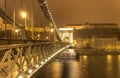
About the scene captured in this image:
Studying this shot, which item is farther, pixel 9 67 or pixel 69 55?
pixel 69 55

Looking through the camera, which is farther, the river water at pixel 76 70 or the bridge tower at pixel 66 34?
the bridge tower at pixel 66 34

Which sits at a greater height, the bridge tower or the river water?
the bridge tower

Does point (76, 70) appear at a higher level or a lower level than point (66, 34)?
lower

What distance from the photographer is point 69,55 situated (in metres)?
60.5

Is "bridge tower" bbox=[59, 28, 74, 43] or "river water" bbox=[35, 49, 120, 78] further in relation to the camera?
"bridge tower" bbox=[59, 28, 74, 43]

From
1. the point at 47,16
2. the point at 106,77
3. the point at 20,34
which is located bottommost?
the point at 106,77

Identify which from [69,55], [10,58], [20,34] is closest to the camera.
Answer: [10,58]

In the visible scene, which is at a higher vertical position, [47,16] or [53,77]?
[47,16]

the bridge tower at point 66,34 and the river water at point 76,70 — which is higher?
the bridge tower at point 66,34

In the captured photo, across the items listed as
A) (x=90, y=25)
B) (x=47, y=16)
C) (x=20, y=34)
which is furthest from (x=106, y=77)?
(x=90, y=25)

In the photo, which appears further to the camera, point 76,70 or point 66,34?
point 66,34

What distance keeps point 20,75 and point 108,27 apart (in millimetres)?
127587

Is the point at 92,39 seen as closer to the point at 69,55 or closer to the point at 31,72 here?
the point at 69,55

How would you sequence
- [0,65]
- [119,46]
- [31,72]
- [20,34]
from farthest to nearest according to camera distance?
[119,46] < [20,34] < [31,72] < [0,65]
